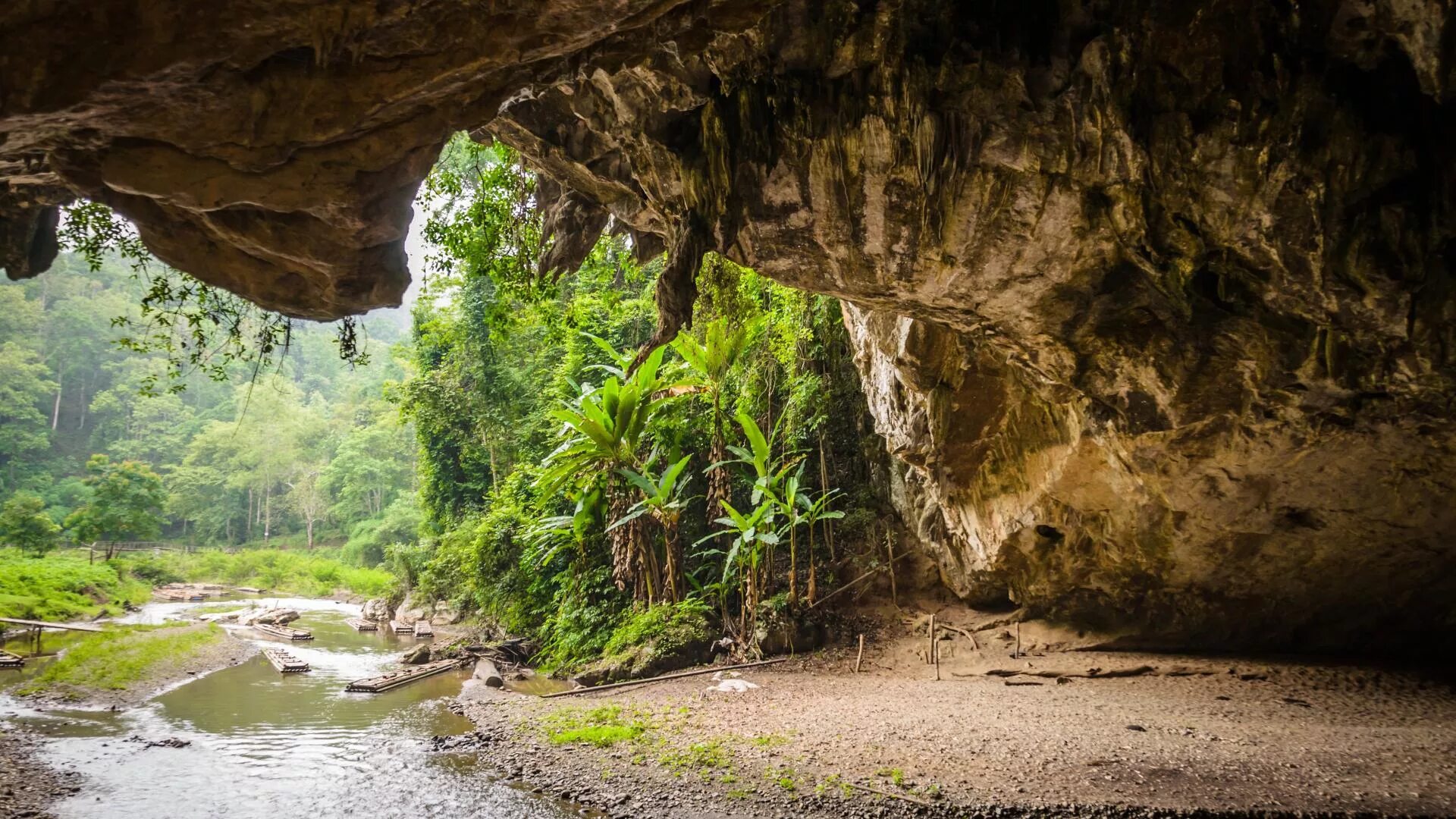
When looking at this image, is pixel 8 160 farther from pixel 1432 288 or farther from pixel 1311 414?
pixel 1311 414

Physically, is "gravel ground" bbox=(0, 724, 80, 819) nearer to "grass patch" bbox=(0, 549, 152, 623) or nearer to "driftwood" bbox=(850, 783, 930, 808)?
"driftwood" bbox=(850, 783, 930, 808)

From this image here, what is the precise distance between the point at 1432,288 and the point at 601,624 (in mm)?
8864

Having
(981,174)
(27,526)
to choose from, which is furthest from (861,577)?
(27,526)

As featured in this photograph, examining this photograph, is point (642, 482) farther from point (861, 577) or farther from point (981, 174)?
point (981, 174)

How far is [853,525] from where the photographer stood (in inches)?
389

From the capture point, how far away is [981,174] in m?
4.34

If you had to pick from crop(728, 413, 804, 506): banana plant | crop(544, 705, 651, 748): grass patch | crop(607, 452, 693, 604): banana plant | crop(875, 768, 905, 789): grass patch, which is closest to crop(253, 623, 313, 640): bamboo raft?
crop(607, 452, 693, 604): banana plant

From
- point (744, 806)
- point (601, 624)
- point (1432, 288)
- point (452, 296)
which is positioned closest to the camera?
point (1432, 288)

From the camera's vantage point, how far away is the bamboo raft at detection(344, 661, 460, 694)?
852 cm

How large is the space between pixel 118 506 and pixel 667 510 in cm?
2151

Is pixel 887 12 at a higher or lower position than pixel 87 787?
higher

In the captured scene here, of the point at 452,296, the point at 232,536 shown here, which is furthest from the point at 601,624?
the point at 232,536

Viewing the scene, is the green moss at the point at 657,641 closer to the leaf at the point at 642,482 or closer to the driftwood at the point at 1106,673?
the leaf at the point at 642,482

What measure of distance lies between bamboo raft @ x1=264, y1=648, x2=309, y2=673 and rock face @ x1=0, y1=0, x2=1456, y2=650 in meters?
7.33
